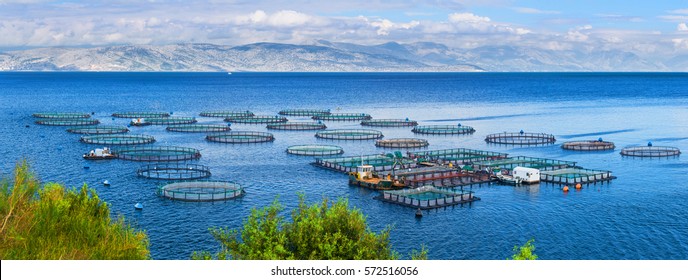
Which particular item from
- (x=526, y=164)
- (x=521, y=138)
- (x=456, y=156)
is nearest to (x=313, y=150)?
(x=456, y=156)

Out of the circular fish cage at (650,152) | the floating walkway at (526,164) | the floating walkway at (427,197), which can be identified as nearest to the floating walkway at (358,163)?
the floating walkway at (526,164)

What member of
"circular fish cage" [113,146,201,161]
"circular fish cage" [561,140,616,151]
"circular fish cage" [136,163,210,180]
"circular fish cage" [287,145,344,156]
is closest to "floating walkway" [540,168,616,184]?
"circular fish cage" [561,140,616,151]

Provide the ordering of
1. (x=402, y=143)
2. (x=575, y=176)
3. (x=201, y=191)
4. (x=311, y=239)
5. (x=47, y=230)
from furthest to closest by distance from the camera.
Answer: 1. (x=402, y=143)
2. (x=575, y=176)
3. (x=201, y=191)
4. (x=311, y=239)
5. (x=47, y=230)

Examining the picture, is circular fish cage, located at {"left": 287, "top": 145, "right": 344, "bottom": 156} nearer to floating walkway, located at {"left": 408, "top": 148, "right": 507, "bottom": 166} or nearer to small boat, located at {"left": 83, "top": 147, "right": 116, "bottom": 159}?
floating walkway, located at {"left": 408, "top": 148, "right": 507, "bottom": 166}

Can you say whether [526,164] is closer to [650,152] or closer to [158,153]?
[650,152]

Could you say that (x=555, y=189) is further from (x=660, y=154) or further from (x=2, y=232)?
(x=2, y=232)
